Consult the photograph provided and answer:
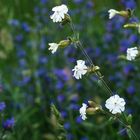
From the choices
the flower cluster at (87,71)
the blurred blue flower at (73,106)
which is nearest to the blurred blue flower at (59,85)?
the blurred blue flower at (73,106)

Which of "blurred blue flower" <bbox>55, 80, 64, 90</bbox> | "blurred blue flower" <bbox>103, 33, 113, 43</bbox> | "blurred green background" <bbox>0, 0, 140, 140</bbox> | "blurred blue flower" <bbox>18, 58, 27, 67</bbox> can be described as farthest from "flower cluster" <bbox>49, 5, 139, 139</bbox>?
"blurred blue flower" <bbox>18, 58, 27, 67</bbox>

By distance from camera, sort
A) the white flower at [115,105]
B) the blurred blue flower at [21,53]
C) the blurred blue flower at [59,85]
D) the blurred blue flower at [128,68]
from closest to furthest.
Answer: the white flower at [115,105]
the blurred blue flower at [128,68]
the blurred blue flower at [59,85]
the blurred blue flower at [21,53]

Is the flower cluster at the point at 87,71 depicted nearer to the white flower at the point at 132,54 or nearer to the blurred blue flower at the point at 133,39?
the white flower at the point at 132,54

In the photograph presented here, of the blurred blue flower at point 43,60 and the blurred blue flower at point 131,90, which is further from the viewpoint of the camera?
the blurred blue flower at point 43,60

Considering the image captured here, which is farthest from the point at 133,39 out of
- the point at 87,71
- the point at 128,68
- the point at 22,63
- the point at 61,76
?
the point at 87,71

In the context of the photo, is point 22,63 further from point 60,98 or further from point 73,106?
point 73,106

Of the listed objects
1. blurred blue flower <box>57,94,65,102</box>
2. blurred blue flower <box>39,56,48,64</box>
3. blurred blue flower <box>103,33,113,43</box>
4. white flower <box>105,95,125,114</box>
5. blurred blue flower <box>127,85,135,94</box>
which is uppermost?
white flower <box>105,95,125,114</box>

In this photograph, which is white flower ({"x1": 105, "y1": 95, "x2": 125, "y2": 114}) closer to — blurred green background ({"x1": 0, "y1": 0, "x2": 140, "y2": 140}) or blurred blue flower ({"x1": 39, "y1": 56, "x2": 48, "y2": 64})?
blurred green background ({"x1": 0, "y1": 0, "x2": 140, "y2": 140})

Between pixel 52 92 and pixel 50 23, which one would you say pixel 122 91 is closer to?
pixel 52 92

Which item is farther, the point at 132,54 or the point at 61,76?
the point at 61,76
